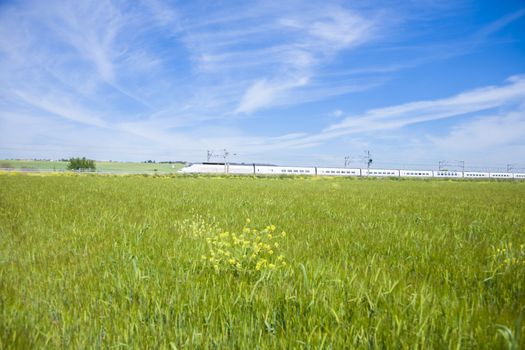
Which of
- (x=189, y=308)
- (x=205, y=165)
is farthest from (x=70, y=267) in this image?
(x=205, y=165)

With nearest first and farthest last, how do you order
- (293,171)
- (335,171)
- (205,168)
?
(205,168)
(293,171)
(335,171)

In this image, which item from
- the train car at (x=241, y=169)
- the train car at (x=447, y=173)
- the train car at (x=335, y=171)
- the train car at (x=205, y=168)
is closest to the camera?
the train car at (x=205, y=168)

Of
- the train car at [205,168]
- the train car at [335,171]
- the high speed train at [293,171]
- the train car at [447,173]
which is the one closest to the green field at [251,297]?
the high speed train at [293,171]

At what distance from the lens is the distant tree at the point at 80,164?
116m

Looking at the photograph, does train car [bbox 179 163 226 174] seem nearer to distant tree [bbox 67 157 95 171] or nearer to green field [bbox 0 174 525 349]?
distant tree [bbox 67 157 95 171]

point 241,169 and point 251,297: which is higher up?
point 241,169

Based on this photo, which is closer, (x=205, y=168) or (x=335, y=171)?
(x=205, y=168)

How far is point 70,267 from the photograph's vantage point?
10.8ft

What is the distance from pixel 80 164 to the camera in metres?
118

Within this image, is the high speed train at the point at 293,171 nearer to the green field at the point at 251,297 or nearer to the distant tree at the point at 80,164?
the distant tree at the point at 80,164

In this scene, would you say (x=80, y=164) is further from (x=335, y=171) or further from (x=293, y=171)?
(x=335, y=171)

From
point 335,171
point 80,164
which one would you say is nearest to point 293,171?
point 335,171

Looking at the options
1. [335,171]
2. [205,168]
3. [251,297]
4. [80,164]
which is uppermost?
[80,164]

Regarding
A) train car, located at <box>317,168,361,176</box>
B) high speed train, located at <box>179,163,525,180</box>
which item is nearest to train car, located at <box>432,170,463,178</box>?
high speed train, located at <box>179,163,525,180</box>
